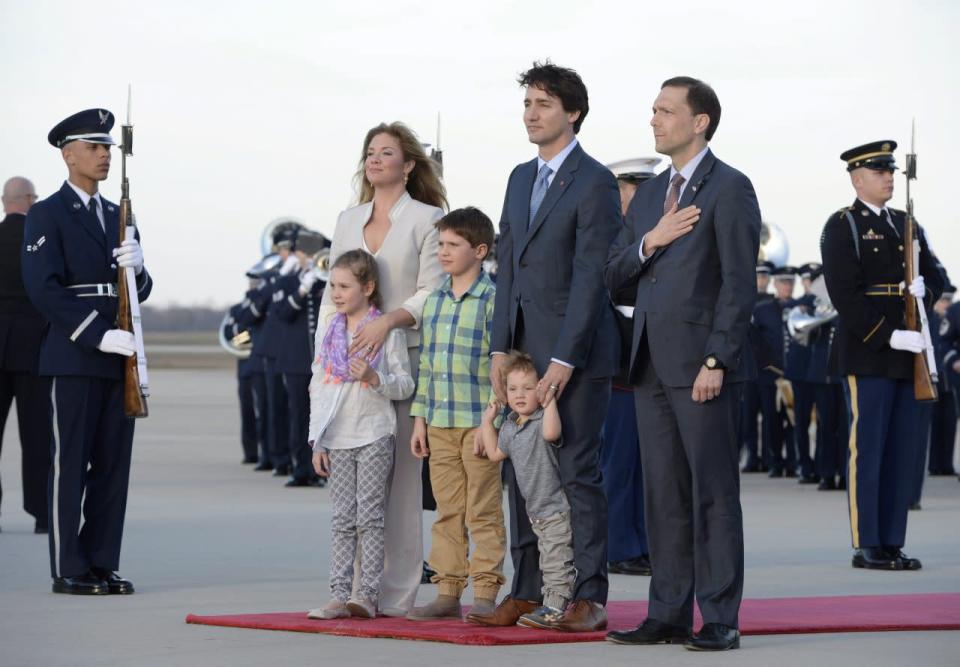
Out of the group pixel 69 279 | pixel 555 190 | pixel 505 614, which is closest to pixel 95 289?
pixel 69 279

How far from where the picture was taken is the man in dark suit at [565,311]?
647 centimetres

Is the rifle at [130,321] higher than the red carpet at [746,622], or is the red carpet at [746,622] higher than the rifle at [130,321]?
the rifle at [130,321]

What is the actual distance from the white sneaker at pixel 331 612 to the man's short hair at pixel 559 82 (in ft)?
6.95

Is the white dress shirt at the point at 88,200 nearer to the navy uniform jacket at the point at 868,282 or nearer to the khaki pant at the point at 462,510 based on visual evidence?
the khaki pant at the point at 462,510

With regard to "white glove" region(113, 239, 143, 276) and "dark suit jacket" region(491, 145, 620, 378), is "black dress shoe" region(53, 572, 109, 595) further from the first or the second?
"dark suit jacket" region(491, 145, 620, 378)

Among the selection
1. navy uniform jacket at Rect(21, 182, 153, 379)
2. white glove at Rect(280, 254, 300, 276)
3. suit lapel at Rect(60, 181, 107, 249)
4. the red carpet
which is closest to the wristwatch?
the red carpet

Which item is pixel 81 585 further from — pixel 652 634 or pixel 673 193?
pixel 673 193

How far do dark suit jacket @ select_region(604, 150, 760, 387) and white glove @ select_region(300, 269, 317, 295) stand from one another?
8675 millimetres

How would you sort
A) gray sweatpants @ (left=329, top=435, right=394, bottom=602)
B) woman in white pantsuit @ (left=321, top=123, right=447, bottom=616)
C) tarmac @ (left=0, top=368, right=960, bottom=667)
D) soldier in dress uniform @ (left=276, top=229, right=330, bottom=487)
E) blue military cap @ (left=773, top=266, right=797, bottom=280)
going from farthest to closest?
blue military cap @ (left=773, top=266, right=797, bottom=280) → soldier in dress uniform @ (left=276, top=229, right=330, bottom=487) → woman in white pantsuit @ (left=321, top=123, right=447, bottom=616) → gray sweatpants @ (left=329, top=435, right=394, bottom=602) → tarmac @ (left=0, top=368, right=960, bottom=667)

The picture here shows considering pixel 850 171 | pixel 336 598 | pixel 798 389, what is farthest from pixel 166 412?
pixel 336 598

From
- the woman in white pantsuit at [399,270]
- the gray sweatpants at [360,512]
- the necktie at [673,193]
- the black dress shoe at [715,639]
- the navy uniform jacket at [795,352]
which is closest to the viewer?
the black dress shoe at [715,639]

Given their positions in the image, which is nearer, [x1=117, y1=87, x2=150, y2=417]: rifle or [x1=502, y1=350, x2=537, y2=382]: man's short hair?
[x1=502, y1=350, x2=537, y2=382]: man's short hair

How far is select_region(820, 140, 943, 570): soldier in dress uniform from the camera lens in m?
9.20

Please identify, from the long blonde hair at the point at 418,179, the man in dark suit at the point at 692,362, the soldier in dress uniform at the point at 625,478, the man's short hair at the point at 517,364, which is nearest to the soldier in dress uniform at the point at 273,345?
the soldier in dress uniform at the point at 625,478
